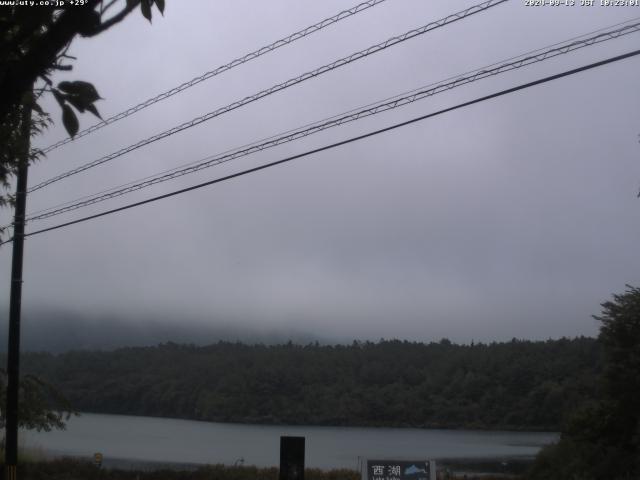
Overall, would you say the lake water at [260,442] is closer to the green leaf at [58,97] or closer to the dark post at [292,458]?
the dark post at [292,458]

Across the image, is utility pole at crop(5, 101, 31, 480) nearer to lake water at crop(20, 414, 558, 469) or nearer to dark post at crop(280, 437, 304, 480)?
dark post at crop(280, 437, 304, 480)

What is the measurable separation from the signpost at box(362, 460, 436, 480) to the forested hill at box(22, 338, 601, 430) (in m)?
18.0

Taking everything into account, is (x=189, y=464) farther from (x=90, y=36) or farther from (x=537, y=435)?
(x=90, y=36)

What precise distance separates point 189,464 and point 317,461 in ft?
16.6

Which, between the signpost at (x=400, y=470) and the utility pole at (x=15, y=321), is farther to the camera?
the utility pole at (x=15, y=321)

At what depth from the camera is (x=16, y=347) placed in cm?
1788

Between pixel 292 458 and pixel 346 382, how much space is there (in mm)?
27821

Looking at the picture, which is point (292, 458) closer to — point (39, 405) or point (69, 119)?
point (39, 405)

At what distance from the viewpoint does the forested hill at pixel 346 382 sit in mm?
34781

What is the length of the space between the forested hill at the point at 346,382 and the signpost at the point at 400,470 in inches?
707

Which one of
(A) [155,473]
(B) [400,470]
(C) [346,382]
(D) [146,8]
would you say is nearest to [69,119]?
(D) [146,8]

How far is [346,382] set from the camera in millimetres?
40656

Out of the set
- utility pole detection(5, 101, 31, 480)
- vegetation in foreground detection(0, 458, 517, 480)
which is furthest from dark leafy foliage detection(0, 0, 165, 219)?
vegetation in foreground detection(0, 458, 517, 480)

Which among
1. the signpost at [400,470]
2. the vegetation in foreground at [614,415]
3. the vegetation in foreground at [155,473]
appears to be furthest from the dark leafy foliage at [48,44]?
the vegetation in foreground at [155,473]
